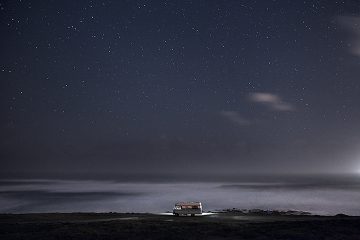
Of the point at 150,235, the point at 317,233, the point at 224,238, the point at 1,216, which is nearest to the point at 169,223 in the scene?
the point at 150,235

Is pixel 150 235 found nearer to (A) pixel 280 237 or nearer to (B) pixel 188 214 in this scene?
(A) pixel 280 237

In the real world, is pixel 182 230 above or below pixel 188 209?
below

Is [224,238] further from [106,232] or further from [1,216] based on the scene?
[1,216]

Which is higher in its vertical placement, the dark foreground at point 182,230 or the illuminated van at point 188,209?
the illuminated van at point 188,209

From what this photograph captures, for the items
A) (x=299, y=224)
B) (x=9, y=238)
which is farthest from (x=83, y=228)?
(x=299, y=224)

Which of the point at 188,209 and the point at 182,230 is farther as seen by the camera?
the point at 188,209

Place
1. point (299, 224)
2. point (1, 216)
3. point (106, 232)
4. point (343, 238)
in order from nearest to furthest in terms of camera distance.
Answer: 1. point (343, 238)
2. point (106, 232)
3. point (299, 224)
4. point (1, 216)

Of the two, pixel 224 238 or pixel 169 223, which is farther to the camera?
pixel 169 223

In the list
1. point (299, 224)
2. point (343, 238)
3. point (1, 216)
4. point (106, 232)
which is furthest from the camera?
point (1, 216)

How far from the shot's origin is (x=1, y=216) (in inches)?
1492

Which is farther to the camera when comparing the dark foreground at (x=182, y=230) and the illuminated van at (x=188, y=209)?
the illuminated van at (x=188, y=209)

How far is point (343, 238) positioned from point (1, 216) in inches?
1161

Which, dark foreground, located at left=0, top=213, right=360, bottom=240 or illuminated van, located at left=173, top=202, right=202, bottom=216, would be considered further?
illuminated van, located at left=173, top=202, right=202, bottom=216

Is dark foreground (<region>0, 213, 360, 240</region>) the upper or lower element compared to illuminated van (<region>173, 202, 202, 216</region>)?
lower
